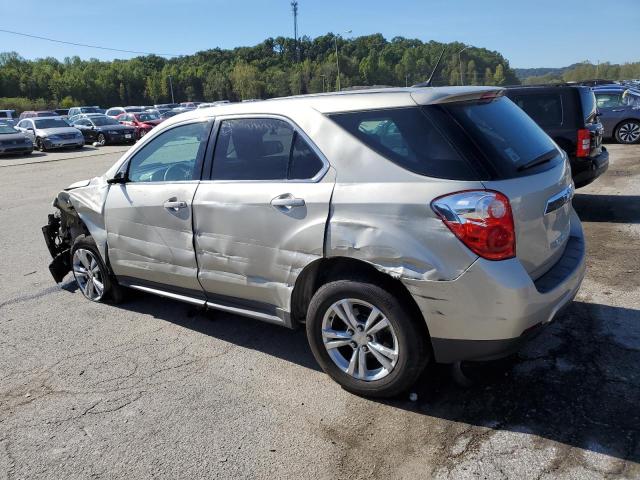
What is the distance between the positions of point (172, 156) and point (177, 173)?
28 centimetres

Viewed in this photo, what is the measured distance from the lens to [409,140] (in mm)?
3047

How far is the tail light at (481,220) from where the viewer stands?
9.02ft

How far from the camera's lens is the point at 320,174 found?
3291 millimetres

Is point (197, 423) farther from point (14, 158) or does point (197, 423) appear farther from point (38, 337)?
point (14, 158)

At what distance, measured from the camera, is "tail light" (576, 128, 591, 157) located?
296 inches

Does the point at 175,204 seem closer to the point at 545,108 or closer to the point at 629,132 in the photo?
the point at 545,108

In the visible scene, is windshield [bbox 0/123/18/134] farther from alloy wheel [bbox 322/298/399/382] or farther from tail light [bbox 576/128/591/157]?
alloy wheel [bbox 322/298/399/382]

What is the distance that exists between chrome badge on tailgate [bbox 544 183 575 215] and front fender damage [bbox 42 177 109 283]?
3529 mm

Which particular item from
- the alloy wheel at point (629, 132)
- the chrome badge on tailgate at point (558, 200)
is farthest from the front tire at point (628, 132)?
the chrome badge on tailgate at point (558, 200)

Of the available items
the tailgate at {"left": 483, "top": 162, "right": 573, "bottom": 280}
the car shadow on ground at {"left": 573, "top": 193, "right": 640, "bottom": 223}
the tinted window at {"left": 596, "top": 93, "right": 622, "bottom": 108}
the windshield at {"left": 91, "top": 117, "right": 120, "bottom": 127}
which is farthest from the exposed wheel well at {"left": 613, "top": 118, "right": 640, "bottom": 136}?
the windshield at {"left": 91, "top": 117, "right": 120, "bottom": 127}

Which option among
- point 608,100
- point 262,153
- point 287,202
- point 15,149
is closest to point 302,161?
point 287,202

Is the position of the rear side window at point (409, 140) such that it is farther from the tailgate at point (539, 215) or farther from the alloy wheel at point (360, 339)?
the alloy wheel at point (360, 339)

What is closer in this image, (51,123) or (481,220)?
(481,220)

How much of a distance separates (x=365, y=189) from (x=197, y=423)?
5.46 feet
